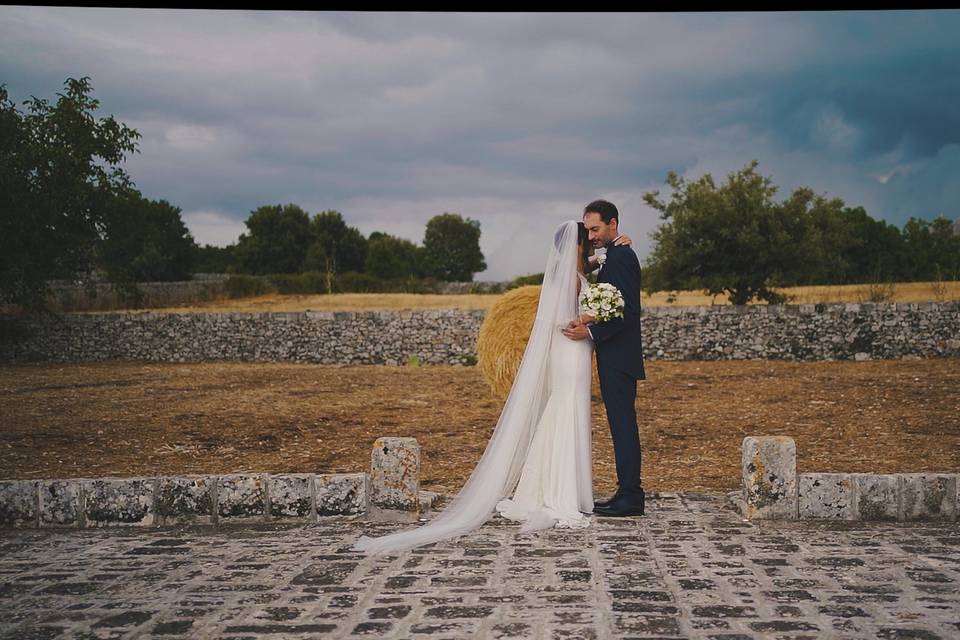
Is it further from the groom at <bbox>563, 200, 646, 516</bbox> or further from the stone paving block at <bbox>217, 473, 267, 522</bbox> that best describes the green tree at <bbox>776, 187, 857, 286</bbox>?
the stone paving block at <bbox>217, 473, 267, 522</bbox>

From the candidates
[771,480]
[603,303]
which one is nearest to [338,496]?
[603,303]

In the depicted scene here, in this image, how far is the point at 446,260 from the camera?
3844 inches

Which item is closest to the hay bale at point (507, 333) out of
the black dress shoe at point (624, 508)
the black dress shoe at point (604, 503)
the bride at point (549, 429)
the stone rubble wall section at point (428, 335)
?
the bride at point (549, 429)

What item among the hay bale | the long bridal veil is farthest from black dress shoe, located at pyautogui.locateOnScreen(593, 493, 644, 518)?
the hay bale

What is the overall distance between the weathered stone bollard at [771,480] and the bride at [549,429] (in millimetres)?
1448

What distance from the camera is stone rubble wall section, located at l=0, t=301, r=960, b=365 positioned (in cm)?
2203

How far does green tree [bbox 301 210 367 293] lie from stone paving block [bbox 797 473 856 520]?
67.5 meters

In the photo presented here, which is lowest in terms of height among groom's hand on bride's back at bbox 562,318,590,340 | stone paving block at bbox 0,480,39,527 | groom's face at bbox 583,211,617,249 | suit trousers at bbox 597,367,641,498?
stone paving block at bbox 0,480,39,527

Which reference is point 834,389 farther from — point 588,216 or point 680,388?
point 588,216

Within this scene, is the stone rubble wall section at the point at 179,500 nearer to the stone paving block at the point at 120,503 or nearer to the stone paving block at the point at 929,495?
the stone paving block at the point at 120,503

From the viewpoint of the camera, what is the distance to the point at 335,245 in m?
77.0

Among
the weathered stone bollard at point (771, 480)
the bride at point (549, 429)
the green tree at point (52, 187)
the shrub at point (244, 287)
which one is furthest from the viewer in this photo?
the shrub at point (244, 287)

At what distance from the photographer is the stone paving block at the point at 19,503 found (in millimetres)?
7254

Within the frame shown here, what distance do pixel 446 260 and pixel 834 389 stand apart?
81.9 meters
